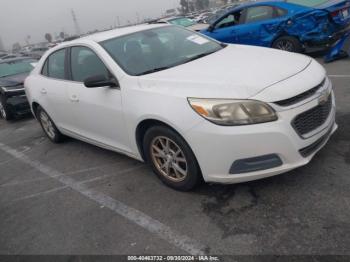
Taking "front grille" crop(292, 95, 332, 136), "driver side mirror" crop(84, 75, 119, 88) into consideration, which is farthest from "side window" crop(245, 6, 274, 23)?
"driver side mirror" crop(84, 75, 119, 88)

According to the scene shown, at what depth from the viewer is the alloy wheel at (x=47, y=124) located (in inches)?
226

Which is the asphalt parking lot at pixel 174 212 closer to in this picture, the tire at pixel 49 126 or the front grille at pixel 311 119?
the front grille at pixel 311 119

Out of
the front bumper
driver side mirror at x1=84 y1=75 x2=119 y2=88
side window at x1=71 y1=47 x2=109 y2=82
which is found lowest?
the front bumper

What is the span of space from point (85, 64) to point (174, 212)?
2.18 metres

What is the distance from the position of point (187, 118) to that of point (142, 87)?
696mm

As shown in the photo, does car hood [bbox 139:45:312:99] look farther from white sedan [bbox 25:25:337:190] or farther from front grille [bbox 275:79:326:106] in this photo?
front grille [bbox 275:79:326:106]

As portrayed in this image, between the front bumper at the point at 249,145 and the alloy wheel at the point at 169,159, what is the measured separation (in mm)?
308

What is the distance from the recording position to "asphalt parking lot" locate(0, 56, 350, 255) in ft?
9.13

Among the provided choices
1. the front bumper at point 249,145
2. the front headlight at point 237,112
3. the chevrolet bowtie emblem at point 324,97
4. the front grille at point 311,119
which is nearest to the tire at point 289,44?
the chevrolet bowtie emblem at point 324,97

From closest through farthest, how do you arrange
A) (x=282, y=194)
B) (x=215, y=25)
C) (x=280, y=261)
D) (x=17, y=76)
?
(x=280, y=261) → (x=282, y=194) → (x=17, y=76) → (x=215, y=25)

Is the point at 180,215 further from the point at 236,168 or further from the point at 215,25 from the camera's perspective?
the point at 215,25

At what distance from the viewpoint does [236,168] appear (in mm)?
3043

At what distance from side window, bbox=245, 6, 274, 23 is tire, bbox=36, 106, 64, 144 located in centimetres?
548

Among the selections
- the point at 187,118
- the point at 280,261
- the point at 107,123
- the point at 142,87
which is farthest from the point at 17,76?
the point at 280,261
